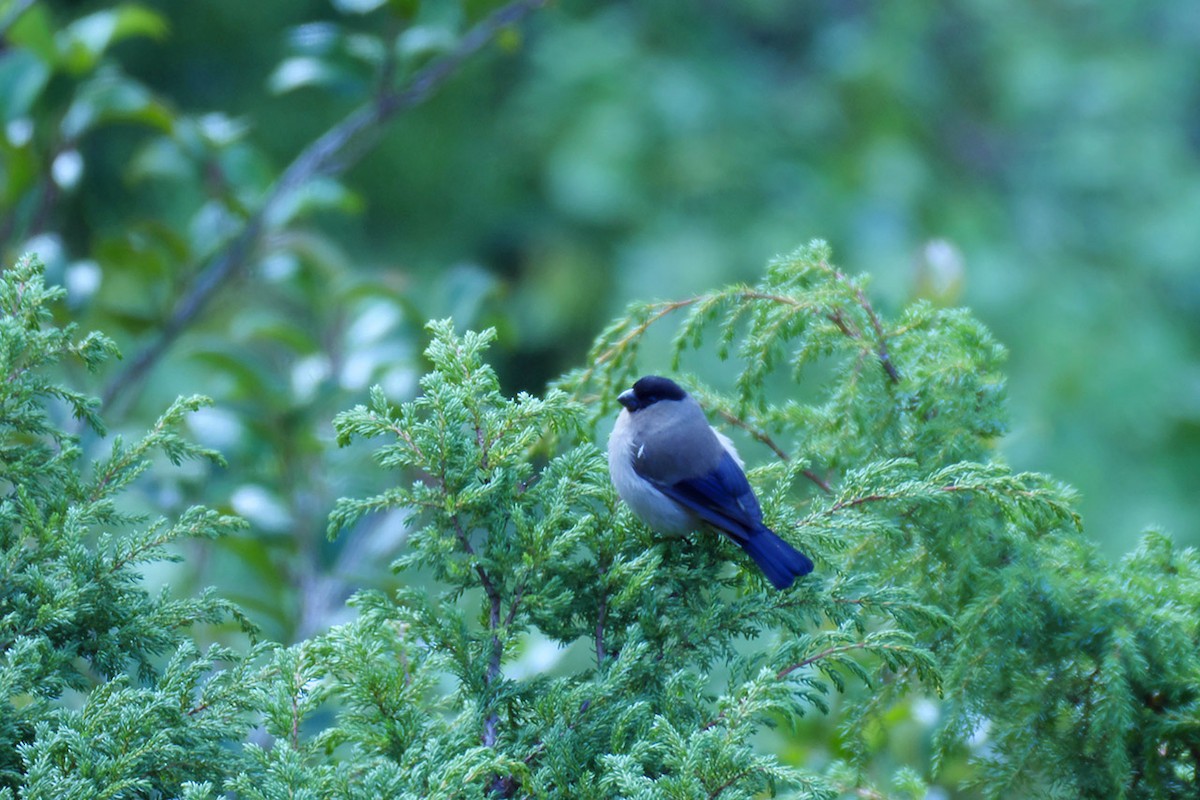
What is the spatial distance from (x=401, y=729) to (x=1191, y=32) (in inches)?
259

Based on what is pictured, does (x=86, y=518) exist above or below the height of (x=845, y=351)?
below

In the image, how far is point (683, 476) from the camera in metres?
2.03

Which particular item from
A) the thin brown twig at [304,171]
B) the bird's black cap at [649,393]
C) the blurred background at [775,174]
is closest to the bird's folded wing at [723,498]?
the bird's black cap at [649,393]

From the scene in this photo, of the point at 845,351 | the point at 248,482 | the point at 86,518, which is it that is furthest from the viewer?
the point at 248,482

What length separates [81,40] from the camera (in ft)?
9.23

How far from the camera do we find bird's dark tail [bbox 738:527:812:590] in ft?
5.06

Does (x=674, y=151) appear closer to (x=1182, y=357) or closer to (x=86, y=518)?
(x=1182, y=357)

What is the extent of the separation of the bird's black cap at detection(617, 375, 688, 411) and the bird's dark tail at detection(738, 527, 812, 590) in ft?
1.67

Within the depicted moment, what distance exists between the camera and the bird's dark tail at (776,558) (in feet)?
5.06

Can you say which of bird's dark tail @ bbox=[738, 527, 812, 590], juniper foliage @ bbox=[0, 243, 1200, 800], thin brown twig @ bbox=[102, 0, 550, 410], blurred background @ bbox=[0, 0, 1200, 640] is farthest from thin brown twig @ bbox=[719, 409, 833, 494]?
blurred background @ bbox=[0, 0, 1200, 640]

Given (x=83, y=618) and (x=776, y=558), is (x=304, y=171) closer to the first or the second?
(x=83, y=618)

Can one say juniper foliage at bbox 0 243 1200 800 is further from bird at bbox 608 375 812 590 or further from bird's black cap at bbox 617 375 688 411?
bird's black cap at bbox 617 375 688 411

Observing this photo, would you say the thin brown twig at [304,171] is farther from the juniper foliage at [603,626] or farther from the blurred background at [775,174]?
the juniper foliage at [603,626]

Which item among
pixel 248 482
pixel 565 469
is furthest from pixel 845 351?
pixel 248 482
